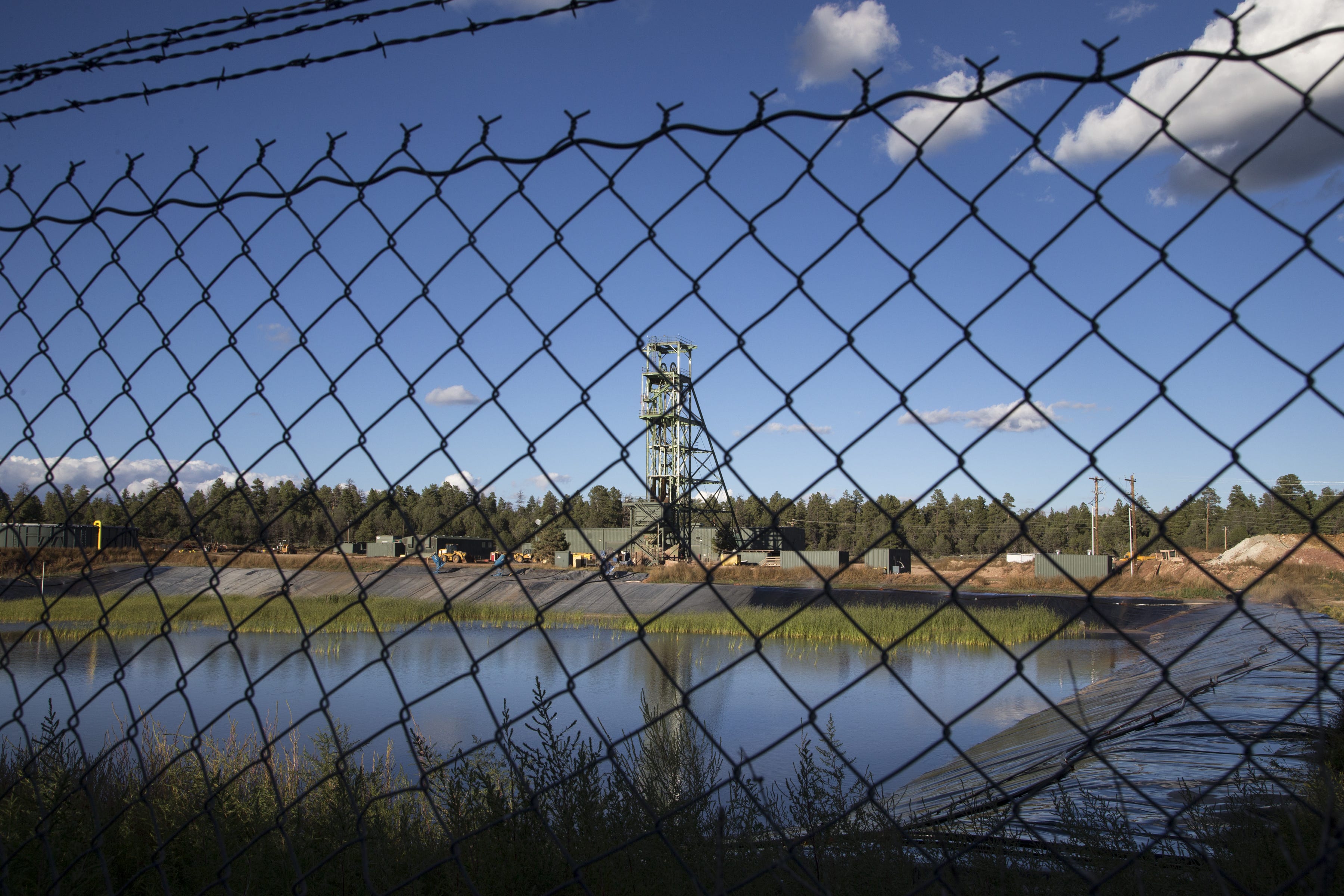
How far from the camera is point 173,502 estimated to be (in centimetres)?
256

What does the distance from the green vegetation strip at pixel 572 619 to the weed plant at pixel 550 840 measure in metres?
9.74

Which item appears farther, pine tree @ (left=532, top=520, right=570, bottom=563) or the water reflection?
pine tree @ (left=532, top=520, right=570, bottom=563)

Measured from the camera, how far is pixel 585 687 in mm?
8578

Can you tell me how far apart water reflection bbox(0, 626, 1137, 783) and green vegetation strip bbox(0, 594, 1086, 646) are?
0.46 m

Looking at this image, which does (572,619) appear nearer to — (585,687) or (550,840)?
(585,687)

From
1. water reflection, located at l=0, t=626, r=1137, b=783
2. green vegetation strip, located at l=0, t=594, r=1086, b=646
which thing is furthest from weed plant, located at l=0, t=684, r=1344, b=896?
green vegetation strip, located at l=0, t=594, r=1086, b=646

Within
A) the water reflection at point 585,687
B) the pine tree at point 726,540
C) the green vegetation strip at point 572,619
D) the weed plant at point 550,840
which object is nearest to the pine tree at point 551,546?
the green vegetation strip at point 572,619

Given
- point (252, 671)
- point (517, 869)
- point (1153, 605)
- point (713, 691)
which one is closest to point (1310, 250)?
point (517, 869)

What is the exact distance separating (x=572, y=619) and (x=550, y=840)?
53.7 ft

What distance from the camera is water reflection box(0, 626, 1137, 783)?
6395 mm

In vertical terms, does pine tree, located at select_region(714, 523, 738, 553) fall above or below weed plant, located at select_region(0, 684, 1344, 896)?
above

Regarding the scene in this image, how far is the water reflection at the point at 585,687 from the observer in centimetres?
639

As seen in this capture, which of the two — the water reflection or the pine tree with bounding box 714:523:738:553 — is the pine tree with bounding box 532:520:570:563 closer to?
the water reflection

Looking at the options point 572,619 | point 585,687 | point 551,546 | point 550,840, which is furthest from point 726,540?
point 551,546
